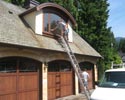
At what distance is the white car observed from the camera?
9141 millimetres

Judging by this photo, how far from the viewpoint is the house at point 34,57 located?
1401 centimetres

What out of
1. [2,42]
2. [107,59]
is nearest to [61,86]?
[2,42]

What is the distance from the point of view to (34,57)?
1605 centimetres

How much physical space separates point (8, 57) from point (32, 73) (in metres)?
2.59

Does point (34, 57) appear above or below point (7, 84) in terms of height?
above

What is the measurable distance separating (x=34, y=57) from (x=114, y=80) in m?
6.68

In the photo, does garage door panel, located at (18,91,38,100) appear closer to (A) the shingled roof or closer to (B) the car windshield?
(A) the shingled roof

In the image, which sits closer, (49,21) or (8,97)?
(8,97)

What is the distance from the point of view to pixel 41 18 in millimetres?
18422

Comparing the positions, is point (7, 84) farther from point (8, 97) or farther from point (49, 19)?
point (49, 19)

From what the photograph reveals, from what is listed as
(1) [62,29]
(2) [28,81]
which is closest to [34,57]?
(2) [28,81]

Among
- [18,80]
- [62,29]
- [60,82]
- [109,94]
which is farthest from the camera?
[62,29]

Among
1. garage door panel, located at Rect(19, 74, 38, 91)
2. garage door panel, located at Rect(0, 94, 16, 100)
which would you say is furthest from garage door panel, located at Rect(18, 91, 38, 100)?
garage door panel, located at Rect(0, 94, 16, 100)

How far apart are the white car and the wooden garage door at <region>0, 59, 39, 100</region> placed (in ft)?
18.0
